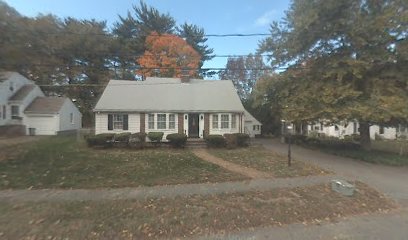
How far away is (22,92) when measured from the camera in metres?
33.9

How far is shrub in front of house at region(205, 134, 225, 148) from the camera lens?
75.2ft

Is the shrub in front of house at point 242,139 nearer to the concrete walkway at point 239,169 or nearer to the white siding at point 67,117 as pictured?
the concrete walkway at point 239,169

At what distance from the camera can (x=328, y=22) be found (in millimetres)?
20312

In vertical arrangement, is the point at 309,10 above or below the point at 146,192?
above

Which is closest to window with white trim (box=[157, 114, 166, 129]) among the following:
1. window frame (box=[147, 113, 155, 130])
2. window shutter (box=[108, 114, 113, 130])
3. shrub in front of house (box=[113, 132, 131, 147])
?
window frame (box=[147, 113, 155, 130])

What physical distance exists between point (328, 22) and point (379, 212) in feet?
45.2

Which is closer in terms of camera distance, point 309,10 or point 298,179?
point 298,179

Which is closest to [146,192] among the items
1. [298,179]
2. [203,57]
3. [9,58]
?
[298,179]

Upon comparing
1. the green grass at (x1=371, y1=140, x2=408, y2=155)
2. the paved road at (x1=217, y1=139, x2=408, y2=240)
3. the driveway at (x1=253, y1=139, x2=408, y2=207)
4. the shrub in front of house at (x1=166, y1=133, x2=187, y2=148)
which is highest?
the shrub in front of house at (x1=166, y1=133, x2=187, y2=148)

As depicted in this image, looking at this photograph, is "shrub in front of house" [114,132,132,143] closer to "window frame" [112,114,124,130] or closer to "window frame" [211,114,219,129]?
"window frame" [112,114,124,130]

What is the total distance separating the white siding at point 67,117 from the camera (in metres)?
34.0

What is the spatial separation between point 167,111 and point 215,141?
17.1 ft

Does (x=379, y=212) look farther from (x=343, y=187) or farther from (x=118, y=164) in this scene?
(x=118, y=164)

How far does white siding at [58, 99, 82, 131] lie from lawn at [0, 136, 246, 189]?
15744mm
